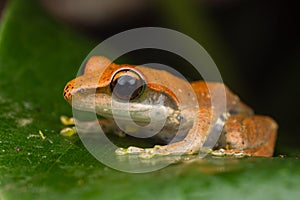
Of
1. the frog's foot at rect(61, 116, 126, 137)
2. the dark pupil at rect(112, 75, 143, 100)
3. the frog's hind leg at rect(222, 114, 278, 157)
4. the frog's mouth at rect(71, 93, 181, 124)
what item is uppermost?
the dark pupil at rect(112, 75, 143, 100)

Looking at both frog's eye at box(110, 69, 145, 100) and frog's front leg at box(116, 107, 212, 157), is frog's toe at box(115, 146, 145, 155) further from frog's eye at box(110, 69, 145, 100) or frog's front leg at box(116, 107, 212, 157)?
frog's eye at box(110, 69, 145, 100)

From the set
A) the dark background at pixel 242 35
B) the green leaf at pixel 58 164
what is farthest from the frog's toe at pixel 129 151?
the dark background at pixel 242 35

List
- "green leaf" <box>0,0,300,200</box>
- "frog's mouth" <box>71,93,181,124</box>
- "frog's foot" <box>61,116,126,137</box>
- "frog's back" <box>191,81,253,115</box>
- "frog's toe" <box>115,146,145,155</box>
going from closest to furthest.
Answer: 1. "green leaf" <box>0,0,300,200</box>
2. "frog's toe" <box>115,146,145,155</box>
3. "frog's mouth" <box>71,93,181,124</box>
4. "frog's foot" <box>61,116,126,137</box>
5. "frog's back" <box>191,81,253,115</box>

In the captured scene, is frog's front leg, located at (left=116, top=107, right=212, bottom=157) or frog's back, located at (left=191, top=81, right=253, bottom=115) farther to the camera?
frog's back, located at (left=191, top=81, right=253, bottom=115)

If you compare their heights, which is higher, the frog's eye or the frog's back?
the frog's eye

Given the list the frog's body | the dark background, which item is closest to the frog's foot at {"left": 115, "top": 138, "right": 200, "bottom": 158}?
Result: the frog's body

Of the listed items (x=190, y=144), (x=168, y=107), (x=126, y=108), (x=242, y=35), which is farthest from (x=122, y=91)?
(x=242, y=35)

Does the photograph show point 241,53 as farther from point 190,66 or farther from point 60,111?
point 60,111

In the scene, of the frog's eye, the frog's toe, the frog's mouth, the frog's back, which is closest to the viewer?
the frog's toe
